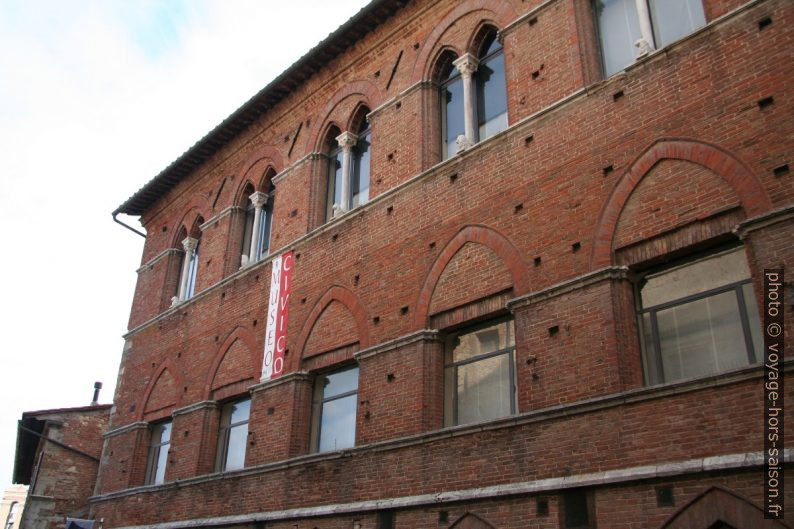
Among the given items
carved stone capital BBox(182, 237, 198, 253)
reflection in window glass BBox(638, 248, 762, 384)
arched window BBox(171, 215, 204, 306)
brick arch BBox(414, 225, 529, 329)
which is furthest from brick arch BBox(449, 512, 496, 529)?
carved stone capital BBox(182, 237, 198, 253)

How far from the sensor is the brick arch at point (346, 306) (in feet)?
38.6

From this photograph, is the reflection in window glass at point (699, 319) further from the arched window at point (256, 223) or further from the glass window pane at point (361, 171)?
the arched window at point (256, 223)

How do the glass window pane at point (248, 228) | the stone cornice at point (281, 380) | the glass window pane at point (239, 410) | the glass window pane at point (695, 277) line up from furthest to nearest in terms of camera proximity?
the glass window pane at point (248, 228) → the glass window pane at point (239, 410) → the stone cornice at point (281, 380) → the glass window pane at point (695, 277)

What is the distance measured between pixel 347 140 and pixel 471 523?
7.61 m

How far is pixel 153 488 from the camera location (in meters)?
15.1

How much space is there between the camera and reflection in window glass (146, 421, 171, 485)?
52.2ft

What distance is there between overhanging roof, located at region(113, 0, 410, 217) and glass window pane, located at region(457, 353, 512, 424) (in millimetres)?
6794

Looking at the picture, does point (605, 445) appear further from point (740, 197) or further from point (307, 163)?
point (307, 163)

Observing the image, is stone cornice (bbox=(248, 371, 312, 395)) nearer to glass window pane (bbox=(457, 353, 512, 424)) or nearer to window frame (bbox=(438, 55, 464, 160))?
glass window pane (bbox=(457, 353, 512, 424))

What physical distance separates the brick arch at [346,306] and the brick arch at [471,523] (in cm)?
329

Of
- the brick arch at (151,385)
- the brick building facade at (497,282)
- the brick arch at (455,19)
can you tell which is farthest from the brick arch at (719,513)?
the brick arch at (151,385)

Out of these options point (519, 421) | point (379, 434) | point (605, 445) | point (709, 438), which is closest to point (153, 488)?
point (379, 434)

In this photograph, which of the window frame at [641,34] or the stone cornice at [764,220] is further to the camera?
the window frame at [641,34]

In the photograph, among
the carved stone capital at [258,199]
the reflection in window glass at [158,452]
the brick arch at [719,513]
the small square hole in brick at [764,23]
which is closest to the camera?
the brick arch at [719,513]
